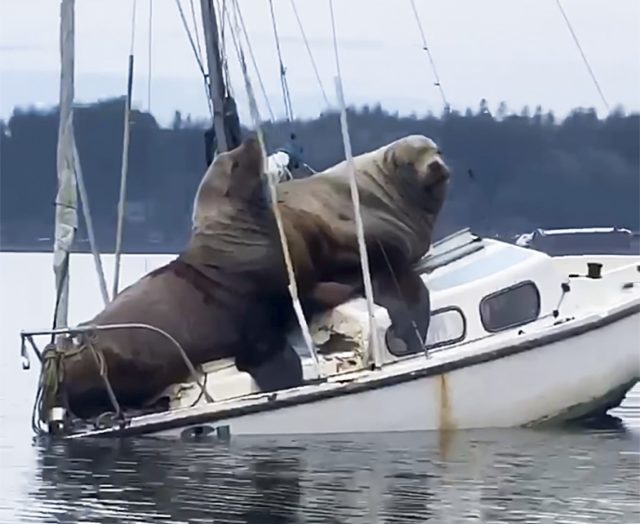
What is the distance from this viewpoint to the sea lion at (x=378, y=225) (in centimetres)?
2834

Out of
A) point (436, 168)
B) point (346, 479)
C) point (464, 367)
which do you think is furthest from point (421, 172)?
point (346, 479)

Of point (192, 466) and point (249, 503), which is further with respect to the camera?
point (192, 466)

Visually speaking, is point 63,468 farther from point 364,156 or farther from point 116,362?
point 364,156

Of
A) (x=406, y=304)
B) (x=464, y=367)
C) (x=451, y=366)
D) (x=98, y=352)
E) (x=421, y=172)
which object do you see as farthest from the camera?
(x=421, y=172)

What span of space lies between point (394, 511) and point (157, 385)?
5.07m

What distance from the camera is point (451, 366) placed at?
1072 inches

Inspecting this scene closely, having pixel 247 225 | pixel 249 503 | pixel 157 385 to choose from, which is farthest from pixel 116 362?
pixel 249 503

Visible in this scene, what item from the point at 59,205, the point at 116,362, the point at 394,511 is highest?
the point at 59,205

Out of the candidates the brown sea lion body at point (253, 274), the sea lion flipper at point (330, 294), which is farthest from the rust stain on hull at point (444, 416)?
the sea lion flipper at point (330, 294)

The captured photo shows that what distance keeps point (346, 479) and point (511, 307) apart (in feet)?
15.6

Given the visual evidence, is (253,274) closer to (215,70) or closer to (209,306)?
(209,306)

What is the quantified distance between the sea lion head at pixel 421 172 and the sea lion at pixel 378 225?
1 cm

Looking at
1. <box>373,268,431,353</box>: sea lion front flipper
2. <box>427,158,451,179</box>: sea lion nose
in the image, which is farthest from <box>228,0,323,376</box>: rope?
<box>427,158,451,179</box>: sea lion nose

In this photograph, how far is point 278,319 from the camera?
28.3 metres
